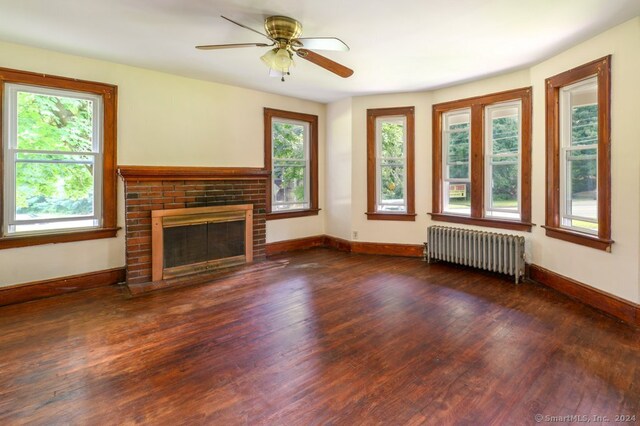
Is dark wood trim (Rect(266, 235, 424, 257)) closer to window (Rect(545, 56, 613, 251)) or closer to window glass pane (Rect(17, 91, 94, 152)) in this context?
window (Rect(545, 56, 613, 251))

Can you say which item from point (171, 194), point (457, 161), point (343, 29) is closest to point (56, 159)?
point (171, 194)

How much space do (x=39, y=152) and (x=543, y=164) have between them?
5745mm

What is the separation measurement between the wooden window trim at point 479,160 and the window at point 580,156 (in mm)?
309

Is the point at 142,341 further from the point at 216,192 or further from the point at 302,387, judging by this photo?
the point at 216,192

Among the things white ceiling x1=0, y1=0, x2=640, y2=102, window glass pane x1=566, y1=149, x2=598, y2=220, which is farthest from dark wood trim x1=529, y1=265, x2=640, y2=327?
white ceiling x1=0, y1=0, x2=640, y2=102

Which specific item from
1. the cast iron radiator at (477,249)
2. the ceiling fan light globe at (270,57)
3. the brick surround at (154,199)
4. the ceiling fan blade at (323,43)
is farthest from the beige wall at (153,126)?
the cast iron radiator at (477,249)

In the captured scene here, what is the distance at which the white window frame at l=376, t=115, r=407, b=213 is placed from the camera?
5.31 meters

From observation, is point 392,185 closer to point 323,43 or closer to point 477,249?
point 477,249

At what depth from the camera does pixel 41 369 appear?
2.19m

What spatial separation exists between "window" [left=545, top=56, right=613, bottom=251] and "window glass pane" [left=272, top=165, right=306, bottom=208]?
Answer: 3.70 m

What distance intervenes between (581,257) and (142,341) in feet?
14.1

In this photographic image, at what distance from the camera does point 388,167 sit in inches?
214

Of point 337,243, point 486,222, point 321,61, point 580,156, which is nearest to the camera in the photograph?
point 321,61

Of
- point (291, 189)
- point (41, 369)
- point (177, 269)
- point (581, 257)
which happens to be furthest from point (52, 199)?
point (581, 257)
